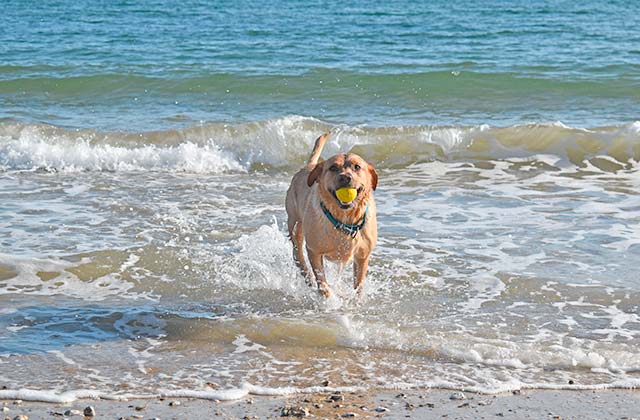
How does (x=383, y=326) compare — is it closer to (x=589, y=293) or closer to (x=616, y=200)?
(x=589, y=293)

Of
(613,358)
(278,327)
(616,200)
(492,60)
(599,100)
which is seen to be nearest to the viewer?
(613,358)

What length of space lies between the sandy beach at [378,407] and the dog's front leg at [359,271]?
1401 millimetres

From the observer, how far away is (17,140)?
12359 millimetres

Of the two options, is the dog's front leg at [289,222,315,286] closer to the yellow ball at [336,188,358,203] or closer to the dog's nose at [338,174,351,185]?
the yellow ball at [336,188,358,203]

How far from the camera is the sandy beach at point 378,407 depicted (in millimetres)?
4566

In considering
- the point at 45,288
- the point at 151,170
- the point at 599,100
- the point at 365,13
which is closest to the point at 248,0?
the point at 365,13

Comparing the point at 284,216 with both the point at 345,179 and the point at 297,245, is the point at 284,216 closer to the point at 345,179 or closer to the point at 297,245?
the point at 297,245

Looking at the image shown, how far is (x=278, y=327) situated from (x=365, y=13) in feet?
68.1

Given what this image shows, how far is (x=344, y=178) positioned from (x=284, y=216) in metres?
3.23

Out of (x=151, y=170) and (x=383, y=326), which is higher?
(x=383, y=326)

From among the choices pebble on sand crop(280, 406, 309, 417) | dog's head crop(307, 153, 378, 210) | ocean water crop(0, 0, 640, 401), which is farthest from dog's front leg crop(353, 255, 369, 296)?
pebble on sand crop(280, 406, 309, 417)

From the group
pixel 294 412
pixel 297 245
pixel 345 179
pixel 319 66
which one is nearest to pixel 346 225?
pixel 345 179

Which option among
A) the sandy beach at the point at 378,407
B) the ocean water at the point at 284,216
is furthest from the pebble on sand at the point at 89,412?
the ocean water at the point at 284,216

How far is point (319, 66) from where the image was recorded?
17.6m
